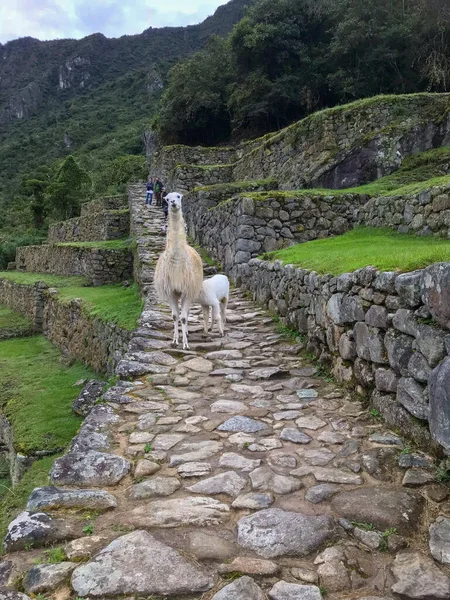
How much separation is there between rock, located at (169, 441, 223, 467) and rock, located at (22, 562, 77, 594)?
1.02m

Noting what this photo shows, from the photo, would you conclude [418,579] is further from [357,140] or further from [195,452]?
[357,140]

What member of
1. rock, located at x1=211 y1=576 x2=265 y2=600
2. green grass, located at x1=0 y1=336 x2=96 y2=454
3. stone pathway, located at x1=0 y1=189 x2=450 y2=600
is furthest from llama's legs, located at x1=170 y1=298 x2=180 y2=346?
rock, located at x1=211 y1=576 x2=265 y2=600

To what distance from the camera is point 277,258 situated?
24.3 ft

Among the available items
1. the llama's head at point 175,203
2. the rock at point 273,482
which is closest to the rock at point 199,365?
the llama's head at point 175,203

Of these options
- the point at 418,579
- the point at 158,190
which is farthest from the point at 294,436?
the point at 158,190

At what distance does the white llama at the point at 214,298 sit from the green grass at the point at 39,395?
2.39 m

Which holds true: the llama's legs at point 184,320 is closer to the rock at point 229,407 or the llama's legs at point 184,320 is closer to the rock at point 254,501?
the rock at point 229,407

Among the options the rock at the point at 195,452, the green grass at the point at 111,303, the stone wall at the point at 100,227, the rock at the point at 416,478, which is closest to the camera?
the rock at the point at 416,478

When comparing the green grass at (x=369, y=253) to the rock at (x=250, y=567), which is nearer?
the rock at (x=250, y=567)

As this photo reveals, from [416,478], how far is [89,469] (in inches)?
70.4

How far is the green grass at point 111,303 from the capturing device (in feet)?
29.4

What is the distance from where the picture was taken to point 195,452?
3031 millimetres

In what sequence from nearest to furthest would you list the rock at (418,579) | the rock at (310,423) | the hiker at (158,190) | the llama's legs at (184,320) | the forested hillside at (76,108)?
the rock at (418,579), the rock at (310,423), the llama's legs at (184,320), the hiker at (158,190), the forested hillside at (76,108)

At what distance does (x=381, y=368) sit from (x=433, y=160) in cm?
877
